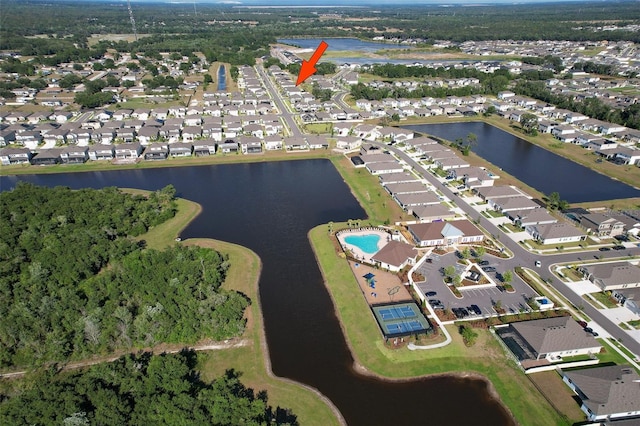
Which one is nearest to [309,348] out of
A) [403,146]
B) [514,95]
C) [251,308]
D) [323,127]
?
[251,308]

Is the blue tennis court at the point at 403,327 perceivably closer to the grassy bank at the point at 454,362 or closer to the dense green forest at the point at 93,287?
the grassy bank at the point at 454,362

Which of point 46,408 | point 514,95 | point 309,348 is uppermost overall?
point 514,95

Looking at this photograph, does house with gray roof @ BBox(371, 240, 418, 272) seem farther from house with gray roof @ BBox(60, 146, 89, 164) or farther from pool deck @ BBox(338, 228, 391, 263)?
house with gray roof @ BBox(60, 146, 89, 164)

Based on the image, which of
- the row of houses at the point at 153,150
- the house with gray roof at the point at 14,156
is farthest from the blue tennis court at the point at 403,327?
the house with gray roof at the point at 14,156

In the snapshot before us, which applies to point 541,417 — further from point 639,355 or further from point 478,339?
point 639,355

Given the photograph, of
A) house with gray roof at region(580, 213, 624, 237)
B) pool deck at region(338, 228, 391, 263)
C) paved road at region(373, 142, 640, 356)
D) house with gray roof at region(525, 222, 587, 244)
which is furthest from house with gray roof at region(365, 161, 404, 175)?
house with gray roof at region(580, 213, 624, 237)
